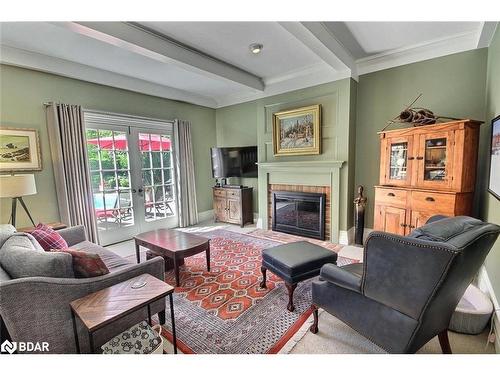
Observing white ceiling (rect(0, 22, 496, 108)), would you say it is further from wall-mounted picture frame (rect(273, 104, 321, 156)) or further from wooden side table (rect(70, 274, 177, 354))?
wooden side table (rect(70, 274, 177, 354))

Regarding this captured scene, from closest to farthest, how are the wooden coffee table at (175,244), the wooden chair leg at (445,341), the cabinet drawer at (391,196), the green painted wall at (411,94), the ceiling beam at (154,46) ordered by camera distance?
the wooden chair leg at (445,341)
the ceiling beam at (154,46)
the wooden coffee table at (175,244)
the green painted wall at (411,94)
the cabinet drawer at (391,196)

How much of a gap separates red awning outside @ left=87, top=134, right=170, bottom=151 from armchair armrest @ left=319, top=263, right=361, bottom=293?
3870 millimetres

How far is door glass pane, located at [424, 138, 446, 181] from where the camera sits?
2.72m

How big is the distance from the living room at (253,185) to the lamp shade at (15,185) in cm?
2

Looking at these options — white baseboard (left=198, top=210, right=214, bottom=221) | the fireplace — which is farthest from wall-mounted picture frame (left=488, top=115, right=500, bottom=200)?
white baseboard (left=198, top=210, right=214, bottom=221)

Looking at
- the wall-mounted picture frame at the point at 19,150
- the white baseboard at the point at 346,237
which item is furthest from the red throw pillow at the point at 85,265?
the white baseboard at the point at 346,237

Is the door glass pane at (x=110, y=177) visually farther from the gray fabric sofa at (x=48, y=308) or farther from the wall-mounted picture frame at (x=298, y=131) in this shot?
the wall-mounted picture frame at (x=298, y=131)

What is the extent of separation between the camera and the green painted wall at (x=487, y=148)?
6.51 ft

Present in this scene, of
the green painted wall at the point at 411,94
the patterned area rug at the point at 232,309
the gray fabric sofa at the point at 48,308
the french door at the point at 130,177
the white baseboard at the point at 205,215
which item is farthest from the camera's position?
the white baseboard at the point at 205,215

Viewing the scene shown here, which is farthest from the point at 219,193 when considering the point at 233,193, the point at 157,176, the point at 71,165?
the point at 71,165

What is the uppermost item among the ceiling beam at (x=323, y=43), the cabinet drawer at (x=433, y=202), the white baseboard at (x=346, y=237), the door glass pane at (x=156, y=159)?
the ceiling beam at (x=323, y=43)

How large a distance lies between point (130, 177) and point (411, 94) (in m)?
4.59
